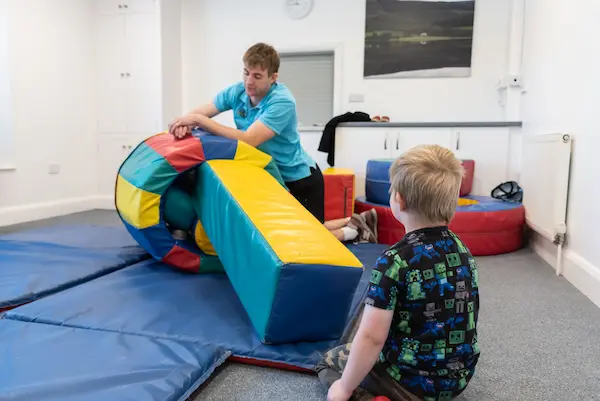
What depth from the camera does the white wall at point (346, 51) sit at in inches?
179

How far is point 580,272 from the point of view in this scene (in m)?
2.29

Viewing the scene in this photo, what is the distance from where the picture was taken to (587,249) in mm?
2277

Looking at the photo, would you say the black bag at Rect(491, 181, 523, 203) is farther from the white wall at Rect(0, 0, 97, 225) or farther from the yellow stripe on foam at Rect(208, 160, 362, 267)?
the white wall at Rect(0, 0, 97, 225)

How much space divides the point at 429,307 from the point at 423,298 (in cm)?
3

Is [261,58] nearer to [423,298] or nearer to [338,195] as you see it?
[338,195]

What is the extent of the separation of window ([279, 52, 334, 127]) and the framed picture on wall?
19.2 inches

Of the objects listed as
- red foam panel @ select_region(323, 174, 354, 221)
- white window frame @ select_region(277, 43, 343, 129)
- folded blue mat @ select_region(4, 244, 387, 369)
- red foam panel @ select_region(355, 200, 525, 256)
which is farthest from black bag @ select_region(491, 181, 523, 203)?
folded blue mat @ select_region(4, 244, 387, 369)

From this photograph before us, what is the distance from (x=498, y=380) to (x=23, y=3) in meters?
4.73

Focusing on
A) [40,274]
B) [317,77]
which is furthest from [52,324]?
[317,77]

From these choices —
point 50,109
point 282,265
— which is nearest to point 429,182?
point 282,265

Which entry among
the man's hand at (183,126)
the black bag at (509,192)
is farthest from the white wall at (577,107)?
the man's hand at (183,126)

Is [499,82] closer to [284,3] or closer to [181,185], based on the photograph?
[284,3]

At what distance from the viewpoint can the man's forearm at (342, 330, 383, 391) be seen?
103 centimetres

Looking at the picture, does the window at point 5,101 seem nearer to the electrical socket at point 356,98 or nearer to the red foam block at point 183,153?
the red foam block at point 183,153
